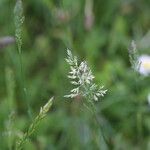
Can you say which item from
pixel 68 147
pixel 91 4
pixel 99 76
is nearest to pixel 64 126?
pixel 68 147

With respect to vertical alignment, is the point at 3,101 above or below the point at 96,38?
below

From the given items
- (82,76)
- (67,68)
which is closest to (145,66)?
(67,68)

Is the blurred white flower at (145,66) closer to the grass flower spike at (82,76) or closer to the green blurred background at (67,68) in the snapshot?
the green blurred background at (67,68)

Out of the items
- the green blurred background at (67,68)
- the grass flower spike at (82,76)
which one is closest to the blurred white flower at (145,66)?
the green blurred background at (67,68)

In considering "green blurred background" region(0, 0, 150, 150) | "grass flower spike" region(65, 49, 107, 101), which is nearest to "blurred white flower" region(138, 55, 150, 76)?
"green blurred background" region(0, 0, 150, 150)

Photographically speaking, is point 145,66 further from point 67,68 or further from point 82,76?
point 82,76

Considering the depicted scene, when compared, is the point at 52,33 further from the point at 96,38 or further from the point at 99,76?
the point at 99,76

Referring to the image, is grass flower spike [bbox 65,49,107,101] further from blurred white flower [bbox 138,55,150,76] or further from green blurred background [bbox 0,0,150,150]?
blurred white flower [bbox 138,55,150,76]

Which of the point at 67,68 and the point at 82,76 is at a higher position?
the point at 67,68
